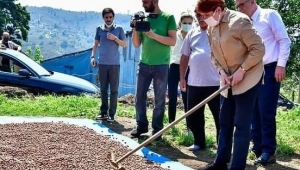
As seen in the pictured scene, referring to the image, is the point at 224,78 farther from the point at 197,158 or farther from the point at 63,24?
the point at 63,24

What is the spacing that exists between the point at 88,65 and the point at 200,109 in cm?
1393

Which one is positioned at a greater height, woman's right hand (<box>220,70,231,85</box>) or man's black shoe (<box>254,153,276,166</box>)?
woman's right hand (<box>220,70,231,85</box>)

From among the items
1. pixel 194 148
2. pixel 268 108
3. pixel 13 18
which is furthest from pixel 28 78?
pixel 13 18

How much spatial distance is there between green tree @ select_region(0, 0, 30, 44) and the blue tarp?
17.5m

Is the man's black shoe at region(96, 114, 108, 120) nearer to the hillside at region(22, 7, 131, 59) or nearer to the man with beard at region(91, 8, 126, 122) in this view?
the man with beard at region(91, 8, 126, 122)

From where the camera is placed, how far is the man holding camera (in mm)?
5664

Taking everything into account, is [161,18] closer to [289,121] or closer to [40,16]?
[289,121]

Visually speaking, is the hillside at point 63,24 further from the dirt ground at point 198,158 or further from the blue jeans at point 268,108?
the blue jeans at point 268,108

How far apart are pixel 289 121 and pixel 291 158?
2.73m

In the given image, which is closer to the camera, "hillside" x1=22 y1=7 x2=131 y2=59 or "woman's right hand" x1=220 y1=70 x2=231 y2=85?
"woman's right hand" x1=220 y1=70 x2=231 y2=85

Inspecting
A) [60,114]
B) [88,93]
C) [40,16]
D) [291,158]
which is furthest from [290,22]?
[40,16]

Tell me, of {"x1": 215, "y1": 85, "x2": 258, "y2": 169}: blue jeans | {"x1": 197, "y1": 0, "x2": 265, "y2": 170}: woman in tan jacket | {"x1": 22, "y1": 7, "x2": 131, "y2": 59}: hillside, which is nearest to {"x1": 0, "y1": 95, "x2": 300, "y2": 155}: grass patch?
{"x1": 215, "y1": 85, "x2": 258, "y2": 169}: blue jeans

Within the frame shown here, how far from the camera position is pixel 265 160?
4.74m

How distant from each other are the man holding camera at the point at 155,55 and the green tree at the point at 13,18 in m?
31.3
